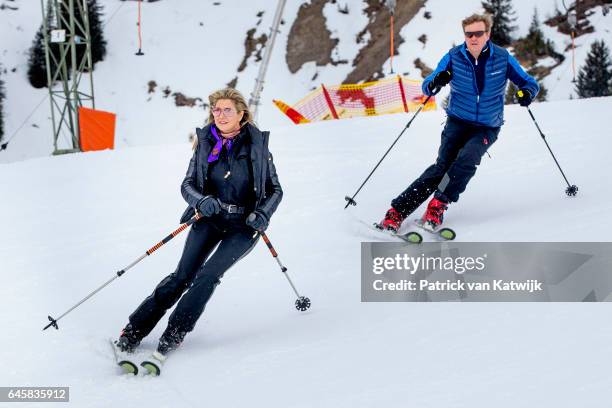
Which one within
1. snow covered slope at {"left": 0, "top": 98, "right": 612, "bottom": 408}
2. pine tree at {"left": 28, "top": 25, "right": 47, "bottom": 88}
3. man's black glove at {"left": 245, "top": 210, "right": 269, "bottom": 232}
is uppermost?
man's black glove at {"left": 245, "top": 210, "right": 269, "bottom": 232}

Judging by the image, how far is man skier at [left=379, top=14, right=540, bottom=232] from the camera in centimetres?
550

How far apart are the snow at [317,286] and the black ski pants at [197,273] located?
0.67ft

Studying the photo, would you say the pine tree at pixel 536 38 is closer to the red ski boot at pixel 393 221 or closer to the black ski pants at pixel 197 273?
the red ski boot at pixel 393 221

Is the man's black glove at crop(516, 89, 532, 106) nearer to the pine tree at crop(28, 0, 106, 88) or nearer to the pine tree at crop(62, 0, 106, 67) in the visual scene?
the pine tree at crop(28, 0, 106, 88)

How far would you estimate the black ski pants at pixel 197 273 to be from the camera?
3836 mm

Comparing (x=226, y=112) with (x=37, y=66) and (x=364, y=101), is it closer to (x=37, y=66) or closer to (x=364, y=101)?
(x=364, y=101)

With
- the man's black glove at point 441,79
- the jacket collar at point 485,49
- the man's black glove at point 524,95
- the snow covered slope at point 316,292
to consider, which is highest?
the jacket collar at point 485,49

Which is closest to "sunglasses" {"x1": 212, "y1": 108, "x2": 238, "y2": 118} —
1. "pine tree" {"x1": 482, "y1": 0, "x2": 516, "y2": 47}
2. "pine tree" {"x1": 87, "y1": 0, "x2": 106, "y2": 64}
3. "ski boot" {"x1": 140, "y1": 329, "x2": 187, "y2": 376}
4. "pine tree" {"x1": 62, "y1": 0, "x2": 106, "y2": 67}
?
"ski boot" {"x1": 140, "y1": 329, "x2": 187, "y2": 376}

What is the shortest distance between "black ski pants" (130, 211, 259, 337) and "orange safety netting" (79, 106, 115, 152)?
44.4 feet

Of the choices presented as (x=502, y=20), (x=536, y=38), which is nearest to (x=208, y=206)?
(x=536, y=38)

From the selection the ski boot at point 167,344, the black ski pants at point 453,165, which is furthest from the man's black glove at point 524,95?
the ski boot at point 167,344

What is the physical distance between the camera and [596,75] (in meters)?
23.6

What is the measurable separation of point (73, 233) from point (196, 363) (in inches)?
144

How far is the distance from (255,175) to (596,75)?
22.4 metres
